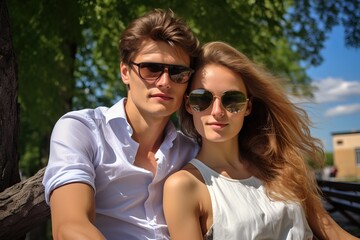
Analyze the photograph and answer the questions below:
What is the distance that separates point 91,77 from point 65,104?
0.99 meters

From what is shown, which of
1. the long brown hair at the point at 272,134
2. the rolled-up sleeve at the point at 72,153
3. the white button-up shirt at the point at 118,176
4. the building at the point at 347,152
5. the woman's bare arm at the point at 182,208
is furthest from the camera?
the building at the point at 347,152

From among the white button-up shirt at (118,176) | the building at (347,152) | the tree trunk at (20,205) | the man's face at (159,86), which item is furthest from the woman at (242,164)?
the building at (347,152)

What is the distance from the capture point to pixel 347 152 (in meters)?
57.3

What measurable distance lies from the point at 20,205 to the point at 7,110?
727 mm

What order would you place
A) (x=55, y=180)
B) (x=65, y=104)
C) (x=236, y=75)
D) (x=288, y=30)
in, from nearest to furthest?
1. (x=55, y=180)
2. (x=236, y=75)
3. (x=65, y=104)
4. (x=288, y=30)

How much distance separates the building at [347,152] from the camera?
184 feet

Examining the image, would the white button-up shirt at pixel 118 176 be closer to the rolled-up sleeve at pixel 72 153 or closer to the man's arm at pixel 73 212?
the rolled-up sleeve at pixel 72 153

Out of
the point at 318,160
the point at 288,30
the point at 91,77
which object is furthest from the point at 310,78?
the point at 318,160

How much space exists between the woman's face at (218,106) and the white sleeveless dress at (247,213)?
22 cm

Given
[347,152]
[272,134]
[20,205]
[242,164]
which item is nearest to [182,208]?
[242,164]

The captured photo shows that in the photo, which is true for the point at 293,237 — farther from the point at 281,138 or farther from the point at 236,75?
the point at 236,75

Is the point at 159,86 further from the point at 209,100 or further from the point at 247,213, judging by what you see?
the point at 247,213

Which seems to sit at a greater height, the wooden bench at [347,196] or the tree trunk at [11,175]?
the tree trunk at [11,175]

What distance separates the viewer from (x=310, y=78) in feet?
66.4
